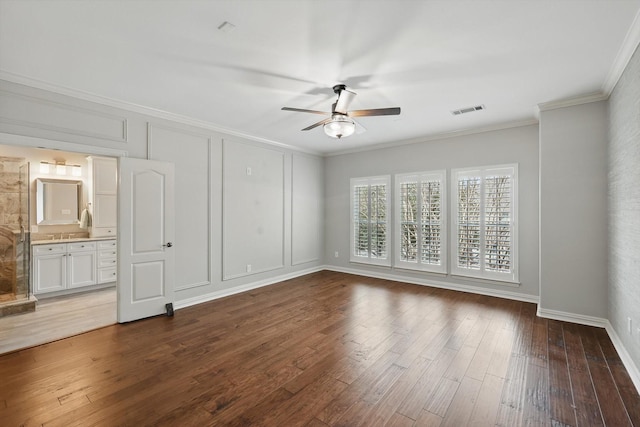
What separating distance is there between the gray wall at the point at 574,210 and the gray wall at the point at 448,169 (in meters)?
0.70

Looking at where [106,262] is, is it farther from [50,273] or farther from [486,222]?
[486,222]

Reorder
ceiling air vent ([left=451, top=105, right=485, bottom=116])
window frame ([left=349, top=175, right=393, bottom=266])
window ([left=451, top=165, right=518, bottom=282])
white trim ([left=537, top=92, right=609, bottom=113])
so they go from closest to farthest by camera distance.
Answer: white trim ([left=537, top=92, right=609, bottom=113]) < ceiling air vent ([left=451, top=105, right=485, bottom=116]) < window ([left=451, top=165, right=518, bottom=282]) < window frame ([left=349, top=175, right=393, bottom=266])

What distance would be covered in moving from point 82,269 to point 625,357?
24.4 feet

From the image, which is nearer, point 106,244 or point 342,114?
point 342,114

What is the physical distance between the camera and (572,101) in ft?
12.0

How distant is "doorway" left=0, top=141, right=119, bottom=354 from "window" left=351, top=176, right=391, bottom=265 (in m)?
4.54

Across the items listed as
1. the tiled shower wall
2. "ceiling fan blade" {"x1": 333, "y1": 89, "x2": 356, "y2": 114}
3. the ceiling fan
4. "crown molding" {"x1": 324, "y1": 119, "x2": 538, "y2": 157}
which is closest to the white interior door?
the ceiling fan

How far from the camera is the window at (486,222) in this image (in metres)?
4.68

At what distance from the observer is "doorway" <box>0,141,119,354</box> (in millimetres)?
3539

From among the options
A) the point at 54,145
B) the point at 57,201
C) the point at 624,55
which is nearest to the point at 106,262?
the point at 57,201

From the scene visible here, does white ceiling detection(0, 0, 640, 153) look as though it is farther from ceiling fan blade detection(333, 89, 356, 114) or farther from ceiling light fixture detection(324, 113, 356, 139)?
ceiling light fixture detection(324, 113, 356, 139)

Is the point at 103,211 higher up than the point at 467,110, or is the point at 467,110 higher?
the point at 467,110

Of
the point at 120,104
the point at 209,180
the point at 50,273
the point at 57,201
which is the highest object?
the point at 120,104

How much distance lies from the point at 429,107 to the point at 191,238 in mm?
3956
